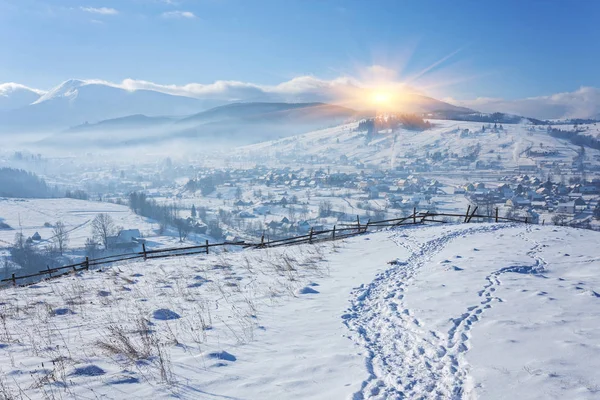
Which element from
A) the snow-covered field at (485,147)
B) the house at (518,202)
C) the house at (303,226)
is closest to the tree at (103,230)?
the house at (303,226)

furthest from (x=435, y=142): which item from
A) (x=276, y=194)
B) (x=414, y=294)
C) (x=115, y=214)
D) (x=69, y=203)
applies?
(x=414, y=294)

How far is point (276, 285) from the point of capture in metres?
11.1

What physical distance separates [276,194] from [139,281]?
104049 millimetres

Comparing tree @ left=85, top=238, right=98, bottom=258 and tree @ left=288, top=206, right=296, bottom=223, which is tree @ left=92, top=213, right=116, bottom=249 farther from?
tree @ left=288, top=206, right=296, bottom=223

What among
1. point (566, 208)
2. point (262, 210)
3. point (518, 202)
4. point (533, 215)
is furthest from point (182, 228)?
point (566, 208)

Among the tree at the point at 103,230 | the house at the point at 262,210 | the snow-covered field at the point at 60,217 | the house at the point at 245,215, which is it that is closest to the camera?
the tree at the point at 103,230

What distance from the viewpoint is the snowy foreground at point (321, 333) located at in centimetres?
470

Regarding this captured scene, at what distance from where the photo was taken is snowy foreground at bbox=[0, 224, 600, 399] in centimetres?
470

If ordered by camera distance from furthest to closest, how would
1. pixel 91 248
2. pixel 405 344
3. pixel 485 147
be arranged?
pixel 485 147
pixel 91 248
pixel 405 344

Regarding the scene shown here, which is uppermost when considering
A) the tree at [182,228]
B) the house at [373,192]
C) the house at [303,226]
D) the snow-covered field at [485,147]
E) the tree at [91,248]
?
the snow-covered field at [485,147]

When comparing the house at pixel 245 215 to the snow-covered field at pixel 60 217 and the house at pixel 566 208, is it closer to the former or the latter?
the snow-covered field at pixel 60 217

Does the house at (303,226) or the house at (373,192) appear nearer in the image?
the house at (303,226)

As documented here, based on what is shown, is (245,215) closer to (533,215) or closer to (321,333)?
(533,215)

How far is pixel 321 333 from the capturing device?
6.90m
